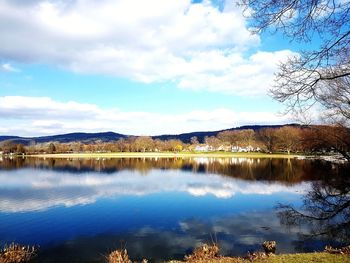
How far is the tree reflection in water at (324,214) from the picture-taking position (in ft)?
58.5

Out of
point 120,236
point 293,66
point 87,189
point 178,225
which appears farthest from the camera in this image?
point 87,189

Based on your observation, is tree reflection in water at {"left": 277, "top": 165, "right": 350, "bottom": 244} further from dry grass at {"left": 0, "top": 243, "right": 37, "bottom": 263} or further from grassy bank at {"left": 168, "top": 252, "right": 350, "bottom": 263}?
dry grass at {"left": 0, "top": 243, "right": 37, "bottom": 263}

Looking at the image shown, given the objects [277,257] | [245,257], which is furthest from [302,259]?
[245,257]

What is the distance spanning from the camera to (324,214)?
2227 cm

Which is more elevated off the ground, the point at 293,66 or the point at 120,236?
the point at 293,66

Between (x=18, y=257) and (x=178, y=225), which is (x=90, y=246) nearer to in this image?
(x=18, y=257)

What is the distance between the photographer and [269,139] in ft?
485

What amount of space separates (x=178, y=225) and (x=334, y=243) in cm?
930

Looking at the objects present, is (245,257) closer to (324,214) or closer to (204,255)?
(204,255)

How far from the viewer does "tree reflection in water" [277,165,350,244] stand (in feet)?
58.5

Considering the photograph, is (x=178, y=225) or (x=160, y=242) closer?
(x=160, y=242)

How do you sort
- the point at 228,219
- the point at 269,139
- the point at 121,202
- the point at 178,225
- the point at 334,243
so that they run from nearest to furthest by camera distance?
the point at 334,243 → the point at 178,225 → the point at 228,219 → the point at 121,202 → the point at 269,139

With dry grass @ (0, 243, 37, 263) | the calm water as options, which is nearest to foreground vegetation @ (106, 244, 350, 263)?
the calm water

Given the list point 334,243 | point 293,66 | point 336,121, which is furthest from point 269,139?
point 293,66
